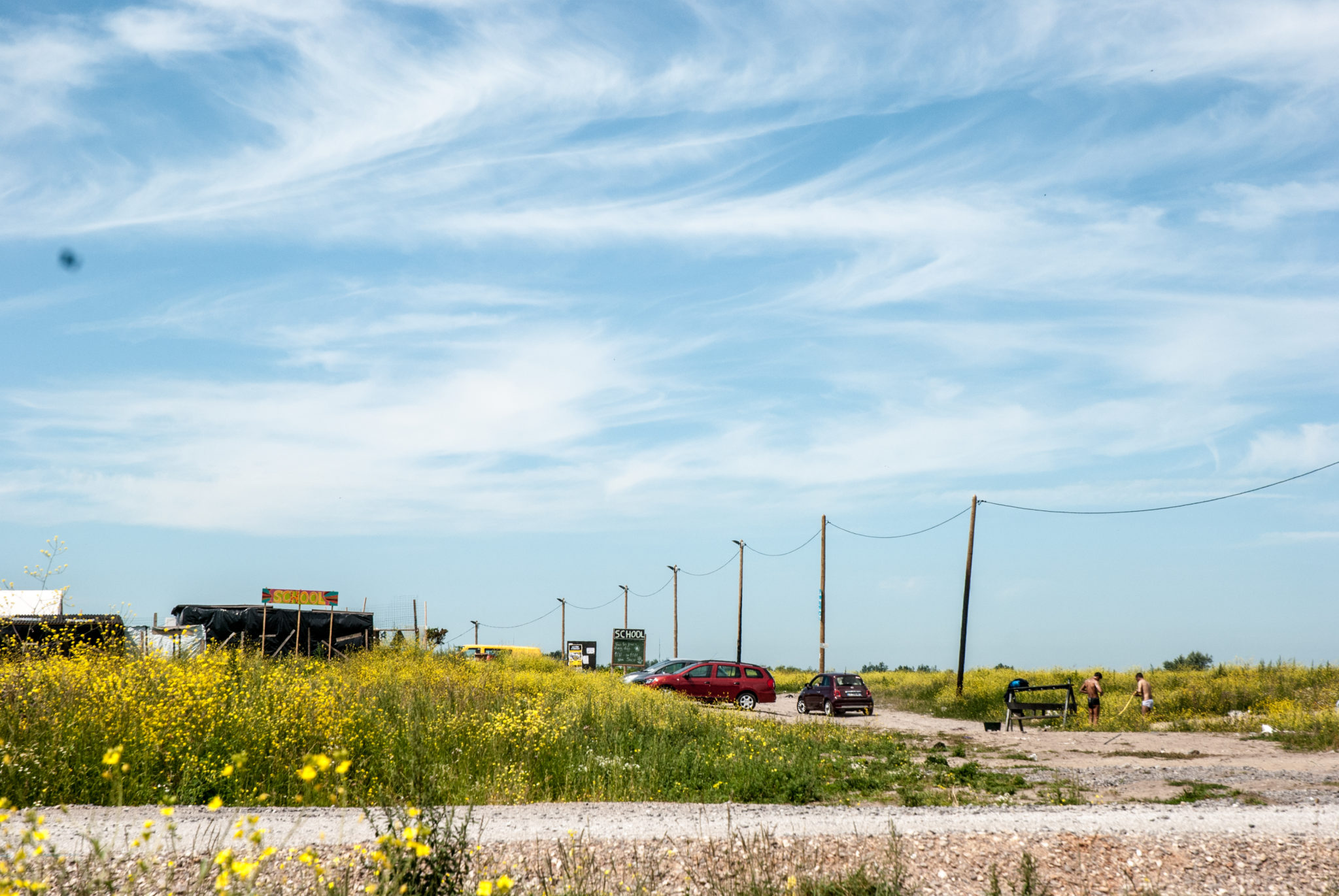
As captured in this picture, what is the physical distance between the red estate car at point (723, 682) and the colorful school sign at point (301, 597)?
815 inches

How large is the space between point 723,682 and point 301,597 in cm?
2227

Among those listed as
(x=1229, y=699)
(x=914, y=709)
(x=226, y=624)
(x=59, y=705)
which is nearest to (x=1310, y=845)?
(x=59, y=705)

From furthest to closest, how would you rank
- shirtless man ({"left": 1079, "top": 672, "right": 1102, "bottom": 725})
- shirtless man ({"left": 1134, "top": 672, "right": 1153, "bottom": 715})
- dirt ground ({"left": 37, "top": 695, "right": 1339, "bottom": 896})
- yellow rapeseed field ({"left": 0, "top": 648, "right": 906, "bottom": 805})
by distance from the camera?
shirtless man ({"left": 1134, "top": 672, "right": 1153, "bottom": 715}), shirtless man ({"left": 1079, "top": 672, "right": 1102, "bottom": 725}), yellow rapeseed field ({"left": 0, "top": 648, "right": 906, "bottom": 805}), dirt ground ({"left": 37, "top": 695, "right": 1339, "bottom": 896})

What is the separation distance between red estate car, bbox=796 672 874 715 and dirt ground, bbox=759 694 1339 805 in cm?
379

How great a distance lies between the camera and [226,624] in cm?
3469

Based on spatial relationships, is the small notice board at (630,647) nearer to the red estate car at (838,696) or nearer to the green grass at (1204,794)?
the red estate car at (838,696)

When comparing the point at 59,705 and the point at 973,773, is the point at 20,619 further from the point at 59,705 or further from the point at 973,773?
the point at 973,773

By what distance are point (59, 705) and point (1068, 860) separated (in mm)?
9593

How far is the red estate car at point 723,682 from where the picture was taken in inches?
1134

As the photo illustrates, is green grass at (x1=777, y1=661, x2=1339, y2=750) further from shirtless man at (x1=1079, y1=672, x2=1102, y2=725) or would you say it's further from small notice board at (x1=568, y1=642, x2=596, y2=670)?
small notice board at (x1=568, y1=642, x2=596, y2=670)

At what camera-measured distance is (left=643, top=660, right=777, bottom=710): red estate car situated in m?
28.8

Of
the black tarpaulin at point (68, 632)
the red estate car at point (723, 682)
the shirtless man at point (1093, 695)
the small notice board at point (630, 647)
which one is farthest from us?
the small notice board at point (630, 647)

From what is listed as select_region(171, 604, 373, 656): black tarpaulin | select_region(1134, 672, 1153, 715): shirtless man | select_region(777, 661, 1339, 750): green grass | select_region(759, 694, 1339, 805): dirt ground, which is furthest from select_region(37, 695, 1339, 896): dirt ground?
select_region(171, 604, 373, 656): black tarpaulin

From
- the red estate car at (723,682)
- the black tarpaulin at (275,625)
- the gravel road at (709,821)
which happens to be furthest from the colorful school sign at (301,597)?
the gravel road at (709,821)
